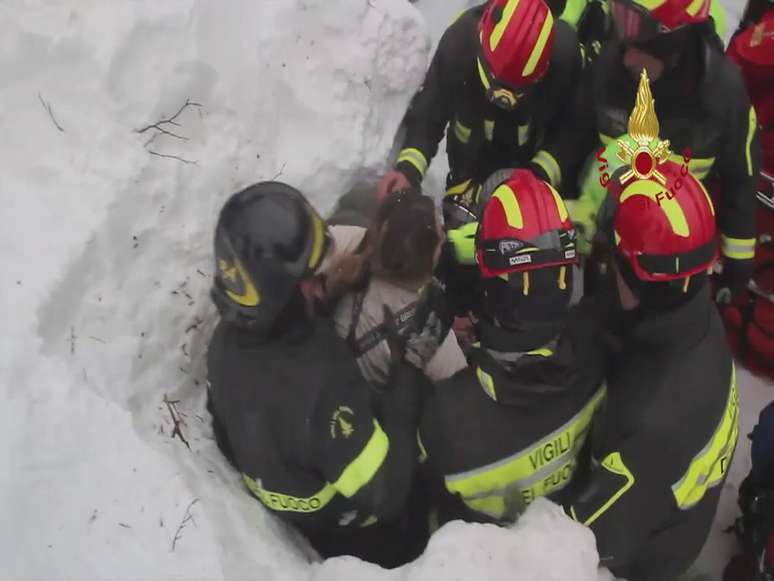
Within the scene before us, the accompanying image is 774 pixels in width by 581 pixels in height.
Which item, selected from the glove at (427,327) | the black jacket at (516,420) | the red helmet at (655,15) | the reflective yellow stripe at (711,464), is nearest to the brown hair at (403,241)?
the glove at (427,327)

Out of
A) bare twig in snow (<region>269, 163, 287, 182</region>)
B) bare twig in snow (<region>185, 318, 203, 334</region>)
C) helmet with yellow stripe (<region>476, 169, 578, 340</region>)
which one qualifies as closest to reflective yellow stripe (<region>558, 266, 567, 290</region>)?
helmet with yellow stripe (<region>476, 169, 578, 340</region>)

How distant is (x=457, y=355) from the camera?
115 inches

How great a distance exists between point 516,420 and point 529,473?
0.18m

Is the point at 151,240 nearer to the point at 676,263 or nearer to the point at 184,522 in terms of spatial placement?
the point at 184,522

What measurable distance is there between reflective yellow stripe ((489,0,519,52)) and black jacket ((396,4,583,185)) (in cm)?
32

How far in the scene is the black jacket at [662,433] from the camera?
2.04 metres

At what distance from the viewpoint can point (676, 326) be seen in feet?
6.86

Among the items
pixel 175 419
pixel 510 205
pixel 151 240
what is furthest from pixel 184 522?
pixel 510 205

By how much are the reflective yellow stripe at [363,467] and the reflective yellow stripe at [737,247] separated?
1.78 m

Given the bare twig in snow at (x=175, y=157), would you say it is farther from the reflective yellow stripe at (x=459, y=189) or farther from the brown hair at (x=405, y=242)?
the reflective yellow stripe at (x=459, y=189)

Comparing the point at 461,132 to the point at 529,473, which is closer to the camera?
the point at 529,473

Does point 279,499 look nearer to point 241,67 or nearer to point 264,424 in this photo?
point 264,424

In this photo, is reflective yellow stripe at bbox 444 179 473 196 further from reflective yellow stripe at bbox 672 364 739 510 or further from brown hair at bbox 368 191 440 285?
reflective yellow stripe at bbox 672 364 739 510

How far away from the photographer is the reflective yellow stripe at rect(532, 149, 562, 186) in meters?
3.23
